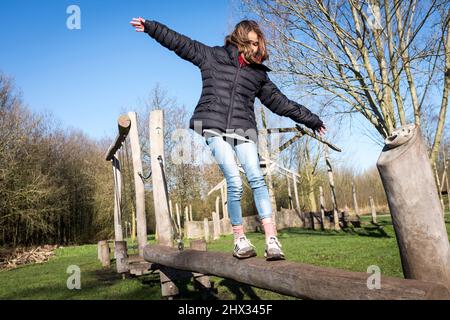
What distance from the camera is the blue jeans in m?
2.90

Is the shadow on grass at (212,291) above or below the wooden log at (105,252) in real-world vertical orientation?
below

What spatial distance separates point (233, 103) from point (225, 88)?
14 centimetres

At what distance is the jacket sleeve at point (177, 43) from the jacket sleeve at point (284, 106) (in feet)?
1.86

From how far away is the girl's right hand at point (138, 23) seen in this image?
3140 mm

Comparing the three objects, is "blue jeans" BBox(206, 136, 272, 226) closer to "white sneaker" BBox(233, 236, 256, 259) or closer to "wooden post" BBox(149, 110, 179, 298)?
"white sneaker" BBox(233, 236, 256, 259)

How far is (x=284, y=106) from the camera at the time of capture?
3.31 metres

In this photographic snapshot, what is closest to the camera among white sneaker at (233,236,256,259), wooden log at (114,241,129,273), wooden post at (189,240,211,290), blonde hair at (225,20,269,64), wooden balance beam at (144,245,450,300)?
wooden balance beam at (144,245,450,300)

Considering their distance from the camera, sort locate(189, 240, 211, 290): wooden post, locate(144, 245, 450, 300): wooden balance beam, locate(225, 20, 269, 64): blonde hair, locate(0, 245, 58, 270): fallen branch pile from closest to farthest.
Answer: locate(144, 245, 450, 300): wooden balance beam → locate(225, 20, 269, 64): blonde hair → locate(189, 240, 211, 290): wooden post → locate(0, 245, 58, 270): fallen branch pile

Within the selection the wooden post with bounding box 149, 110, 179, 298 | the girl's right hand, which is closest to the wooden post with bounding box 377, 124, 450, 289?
the girl's right hand

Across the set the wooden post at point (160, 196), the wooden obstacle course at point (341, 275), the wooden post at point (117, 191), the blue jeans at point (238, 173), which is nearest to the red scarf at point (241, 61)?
the blue jeans at point (238, 173)

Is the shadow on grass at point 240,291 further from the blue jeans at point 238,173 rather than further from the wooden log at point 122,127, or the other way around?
the wooden log at point 122,127

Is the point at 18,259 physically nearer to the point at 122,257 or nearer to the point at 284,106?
the point at 122,257

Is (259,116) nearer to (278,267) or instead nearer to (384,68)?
(384,68)

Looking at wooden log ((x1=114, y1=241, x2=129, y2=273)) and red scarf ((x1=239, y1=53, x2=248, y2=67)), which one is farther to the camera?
wooden log ((x1=114, y1=241, x2=129, y2=273))
